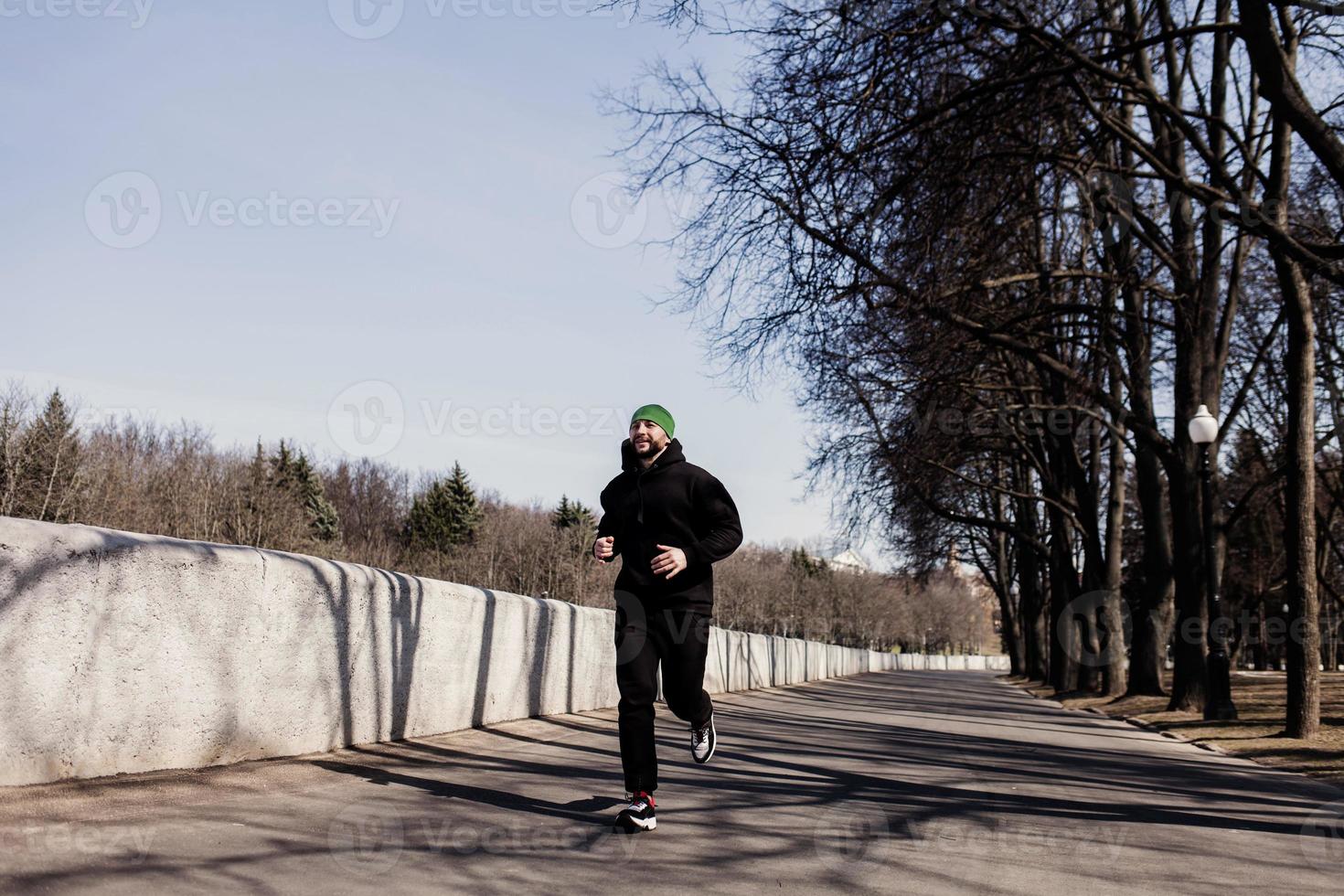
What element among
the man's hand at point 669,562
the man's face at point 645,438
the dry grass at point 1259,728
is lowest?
the dry grass at point 1259,728

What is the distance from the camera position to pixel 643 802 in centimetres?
582

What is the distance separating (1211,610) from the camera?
17938 mm

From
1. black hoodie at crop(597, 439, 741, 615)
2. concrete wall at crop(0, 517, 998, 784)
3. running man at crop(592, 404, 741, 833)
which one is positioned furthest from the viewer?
black hoodie at crop(597, 439, 741, 615)

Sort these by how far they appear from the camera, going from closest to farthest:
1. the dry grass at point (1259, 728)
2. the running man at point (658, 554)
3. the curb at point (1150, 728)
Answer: the running man at point (658, 554) < the dry grass at point (1259, 728) < the curb at point (1150, 728)

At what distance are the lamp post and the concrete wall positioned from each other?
36.9ft

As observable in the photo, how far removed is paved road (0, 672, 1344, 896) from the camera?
4.61 m

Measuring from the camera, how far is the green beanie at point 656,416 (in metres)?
6.36

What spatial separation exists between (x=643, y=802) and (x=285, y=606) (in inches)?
113

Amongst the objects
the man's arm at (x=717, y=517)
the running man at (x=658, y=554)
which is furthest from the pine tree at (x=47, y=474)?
the man's arm at (x=717, y=517)

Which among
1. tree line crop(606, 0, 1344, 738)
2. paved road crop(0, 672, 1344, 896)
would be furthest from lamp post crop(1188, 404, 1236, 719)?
paved road crop(0, 672, 1344, 896)

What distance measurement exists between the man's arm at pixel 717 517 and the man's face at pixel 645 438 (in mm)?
311

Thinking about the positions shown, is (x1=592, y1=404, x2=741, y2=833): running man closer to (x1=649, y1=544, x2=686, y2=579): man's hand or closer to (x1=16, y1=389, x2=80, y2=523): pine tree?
(x1=649, y1=544, x2=686, y2=579): man's hand

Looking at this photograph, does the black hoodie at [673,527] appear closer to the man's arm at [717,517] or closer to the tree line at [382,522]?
the man's arm at [717,517]

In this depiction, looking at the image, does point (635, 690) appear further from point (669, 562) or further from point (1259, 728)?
point (1259, 728)
